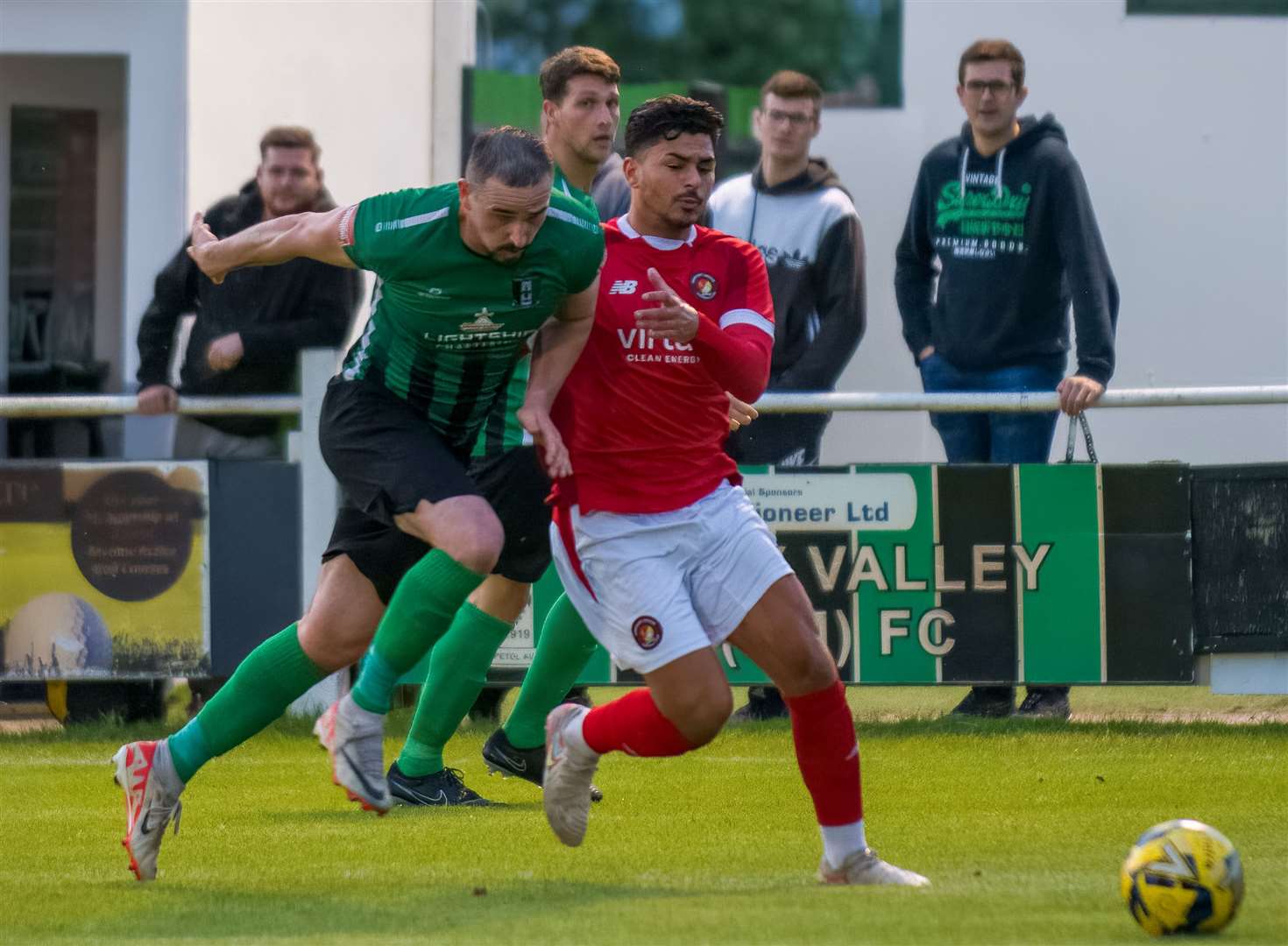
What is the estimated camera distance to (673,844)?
6.39 meters

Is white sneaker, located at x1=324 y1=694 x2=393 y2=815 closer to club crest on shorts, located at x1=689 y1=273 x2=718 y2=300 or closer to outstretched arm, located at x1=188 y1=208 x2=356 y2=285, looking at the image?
outstretched arm, located at x1=188 y1=208 x2=356 y2=285

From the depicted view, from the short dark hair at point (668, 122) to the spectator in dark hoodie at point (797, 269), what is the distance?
139 inches

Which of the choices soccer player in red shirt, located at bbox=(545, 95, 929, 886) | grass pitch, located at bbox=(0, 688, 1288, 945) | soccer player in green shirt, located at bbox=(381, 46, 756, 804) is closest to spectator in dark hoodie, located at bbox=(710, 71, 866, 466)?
grass pitch, located at bbox=(0, 688, 1288, 945)

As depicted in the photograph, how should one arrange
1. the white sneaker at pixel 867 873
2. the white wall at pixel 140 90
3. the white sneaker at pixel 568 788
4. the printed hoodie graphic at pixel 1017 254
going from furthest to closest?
the white wall at pixel 140 90 < the printed hoodie graphic at pixel 1017 254 < the white sneaker at pixel 568 788 < the white sneaker at pixel 867 873

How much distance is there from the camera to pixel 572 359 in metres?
5.94

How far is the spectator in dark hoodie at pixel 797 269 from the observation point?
955 centimetres

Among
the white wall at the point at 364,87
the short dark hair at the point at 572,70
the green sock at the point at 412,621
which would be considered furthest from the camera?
the white wall at the point at 364,87

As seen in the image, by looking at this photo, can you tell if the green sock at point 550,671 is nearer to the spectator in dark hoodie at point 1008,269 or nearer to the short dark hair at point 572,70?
the short dark hair at point 572,70

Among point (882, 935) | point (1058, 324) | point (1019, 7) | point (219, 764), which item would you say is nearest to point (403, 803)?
point (219, 764)

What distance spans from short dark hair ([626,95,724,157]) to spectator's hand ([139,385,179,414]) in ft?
12.9

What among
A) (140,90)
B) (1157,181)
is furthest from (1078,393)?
(140,90)

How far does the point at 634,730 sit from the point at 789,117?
4.53m

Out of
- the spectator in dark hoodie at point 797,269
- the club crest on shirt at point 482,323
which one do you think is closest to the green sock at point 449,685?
the club crest on shirt at point 482,323

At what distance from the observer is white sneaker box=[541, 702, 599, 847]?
5910 millimetres
